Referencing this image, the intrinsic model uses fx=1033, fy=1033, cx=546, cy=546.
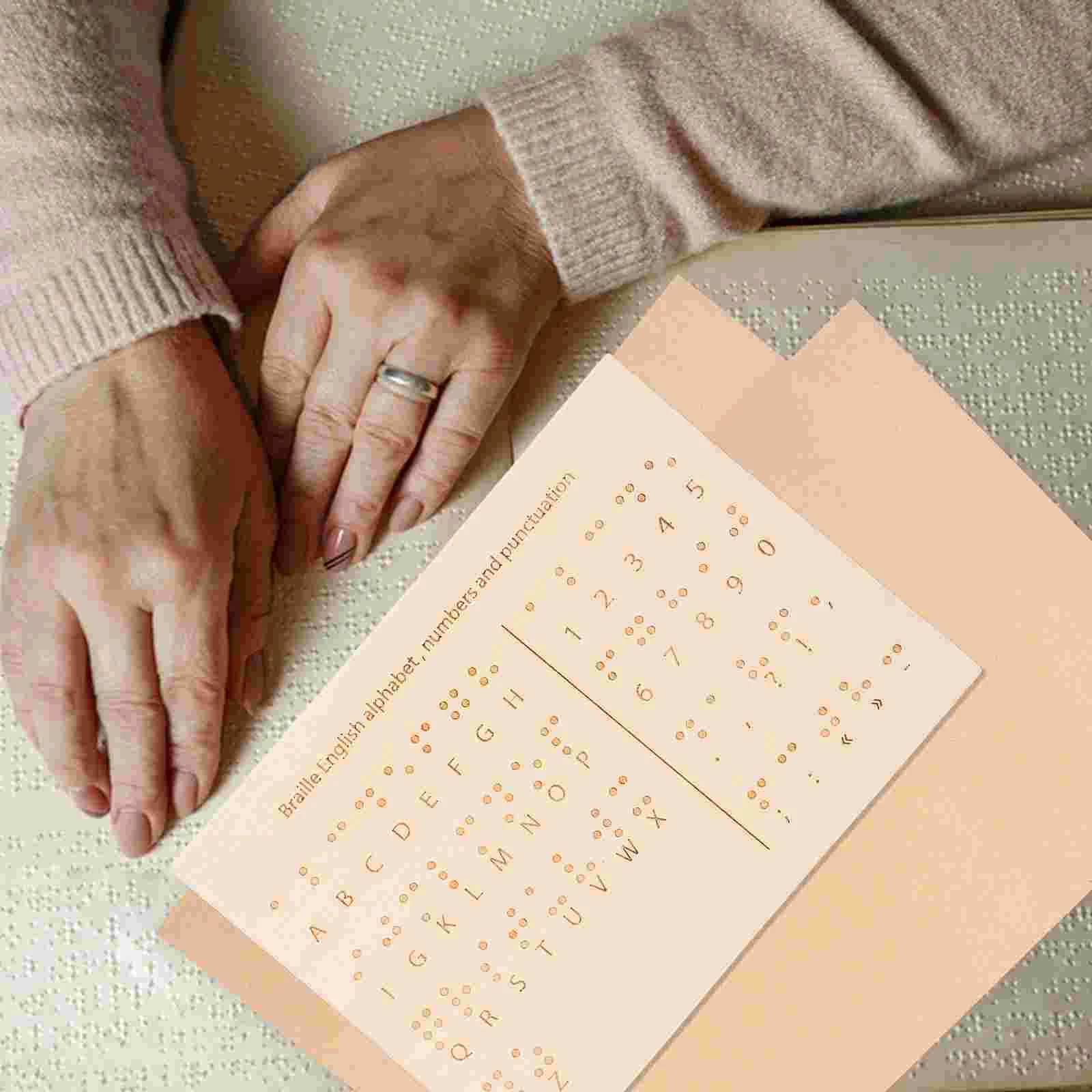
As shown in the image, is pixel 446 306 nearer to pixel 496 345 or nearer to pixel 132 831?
pixel 496 345

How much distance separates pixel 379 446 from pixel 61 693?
0.68 feet

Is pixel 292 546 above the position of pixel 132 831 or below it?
above

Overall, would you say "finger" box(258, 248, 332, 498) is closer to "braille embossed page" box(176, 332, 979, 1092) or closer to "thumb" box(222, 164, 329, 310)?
"thumb" box(222, 164, 329, 310)

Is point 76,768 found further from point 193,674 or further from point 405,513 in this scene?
point 405,513

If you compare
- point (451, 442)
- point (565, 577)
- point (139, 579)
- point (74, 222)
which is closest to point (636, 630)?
point (565, 577)

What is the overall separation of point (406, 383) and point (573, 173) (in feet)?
0.46

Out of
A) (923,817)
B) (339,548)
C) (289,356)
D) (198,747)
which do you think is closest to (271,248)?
(289,356)

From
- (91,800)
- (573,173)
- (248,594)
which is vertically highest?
(573,173)

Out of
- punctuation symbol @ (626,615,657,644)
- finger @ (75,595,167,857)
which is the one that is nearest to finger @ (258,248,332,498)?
finger @ (75,595,167,857)

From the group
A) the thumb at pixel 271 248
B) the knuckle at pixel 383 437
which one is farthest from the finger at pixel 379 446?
the thumb at pixel 271 248

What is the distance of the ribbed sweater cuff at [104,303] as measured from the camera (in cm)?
53

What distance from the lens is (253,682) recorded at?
551mm

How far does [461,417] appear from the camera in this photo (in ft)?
1.78

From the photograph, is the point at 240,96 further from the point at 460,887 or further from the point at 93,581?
the point at 460,887
